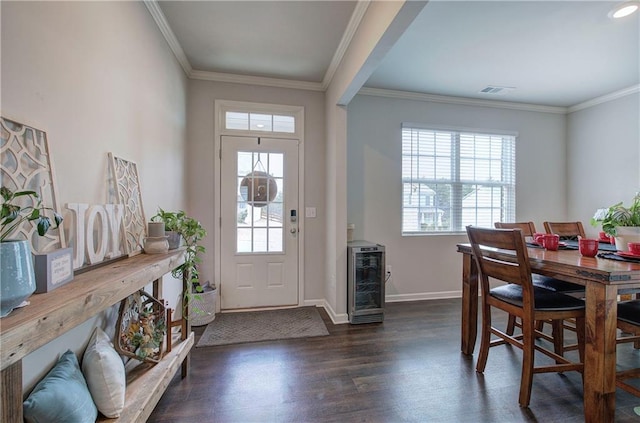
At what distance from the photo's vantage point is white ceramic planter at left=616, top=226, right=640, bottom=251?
1699 mm

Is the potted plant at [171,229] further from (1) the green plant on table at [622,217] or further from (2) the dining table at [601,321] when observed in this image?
(1) the green plant on table at [622,217]

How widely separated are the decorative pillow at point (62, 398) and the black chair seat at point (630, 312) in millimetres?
2750

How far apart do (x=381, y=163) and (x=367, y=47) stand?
165 cm

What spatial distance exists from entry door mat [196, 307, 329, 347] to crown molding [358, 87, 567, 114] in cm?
280

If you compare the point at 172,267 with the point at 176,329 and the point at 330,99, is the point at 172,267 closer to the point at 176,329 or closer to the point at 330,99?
the point at 176,329

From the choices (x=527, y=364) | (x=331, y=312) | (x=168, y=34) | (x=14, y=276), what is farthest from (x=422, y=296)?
(x=168, y=34)

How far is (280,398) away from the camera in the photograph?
1.71 m

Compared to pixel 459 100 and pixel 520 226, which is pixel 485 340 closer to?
pixel 520 226

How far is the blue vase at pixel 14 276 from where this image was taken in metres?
0.71

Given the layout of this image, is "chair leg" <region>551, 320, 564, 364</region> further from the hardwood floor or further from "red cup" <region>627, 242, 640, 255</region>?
"red cup" <region>627, 242, 640, 255</region>

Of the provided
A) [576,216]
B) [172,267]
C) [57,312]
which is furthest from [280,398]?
[576,216]

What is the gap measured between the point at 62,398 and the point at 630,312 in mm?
2866

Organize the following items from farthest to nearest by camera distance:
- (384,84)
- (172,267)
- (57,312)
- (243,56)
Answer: (384,84), (243,56), (172,267), (57,312)

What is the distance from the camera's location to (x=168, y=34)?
2.34 meters
